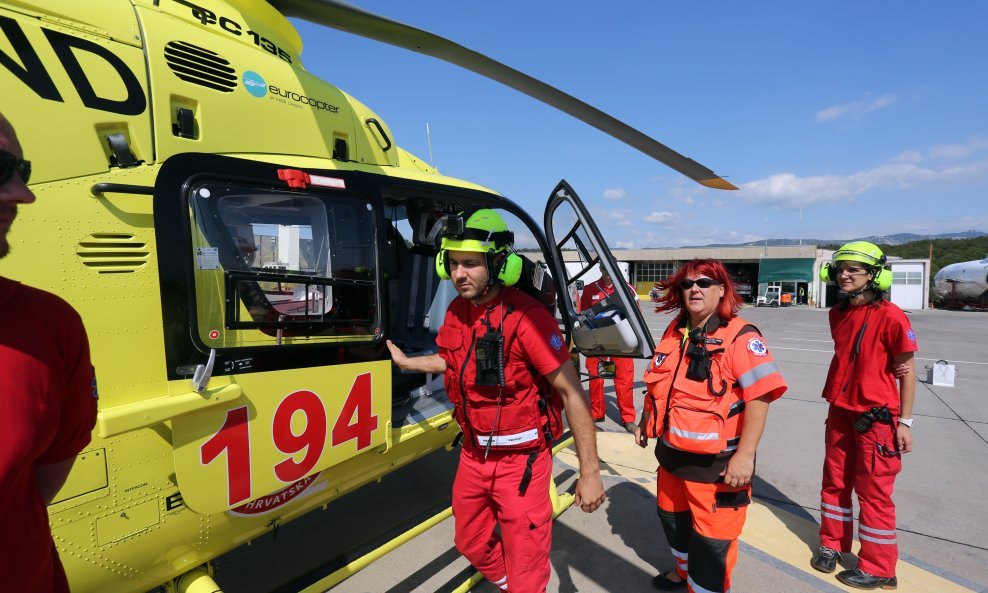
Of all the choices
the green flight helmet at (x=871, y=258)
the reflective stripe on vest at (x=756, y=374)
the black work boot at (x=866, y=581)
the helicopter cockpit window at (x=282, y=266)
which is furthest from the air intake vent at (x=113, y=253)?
the black work boot at (x=866, y=581)

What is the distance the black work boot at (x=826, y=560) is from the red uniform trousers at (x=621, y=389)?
249cm

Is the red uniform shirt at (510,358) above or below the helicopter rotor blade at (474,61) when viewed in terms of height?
below

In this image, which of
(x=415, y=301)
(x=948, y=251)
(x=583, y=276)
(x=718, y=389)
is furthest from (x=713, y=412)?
(x=948, y=251)

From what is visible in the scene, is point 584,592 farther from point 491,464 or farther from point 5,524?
point 5,524

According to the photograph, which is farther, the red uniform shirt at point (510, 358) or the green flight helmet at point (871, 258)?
the green flight helmet at point (871, 258)

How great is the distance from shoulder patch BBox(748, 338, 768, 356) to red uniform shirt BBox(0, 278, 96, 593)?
235 cm

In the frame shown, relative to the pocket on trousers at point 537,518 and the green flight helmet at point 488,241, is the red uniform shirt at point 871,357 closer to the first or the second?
the pocket on trousers at point 537,518

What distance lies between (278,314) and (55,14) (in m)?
1.29

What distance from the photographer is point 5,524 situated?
0.88m

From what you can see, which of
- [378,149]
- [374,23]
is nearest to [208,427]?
[378,149]

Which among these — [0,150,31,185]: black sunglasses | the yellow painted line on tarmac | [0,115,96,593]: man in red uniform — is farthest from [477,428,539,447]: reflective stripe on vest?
the yellow painted line on tarmac

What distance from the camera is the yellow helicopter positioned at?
158cm

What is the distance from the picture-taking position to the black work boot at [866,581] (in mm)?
2578

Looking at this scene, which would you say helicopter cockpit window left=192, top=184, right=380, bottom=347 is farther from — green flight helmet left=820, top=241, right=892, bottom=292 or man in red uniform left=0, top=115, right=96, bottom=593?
green flight helmet left=820, top=241, right=892, bottom=292
